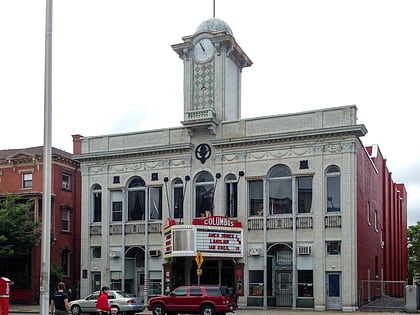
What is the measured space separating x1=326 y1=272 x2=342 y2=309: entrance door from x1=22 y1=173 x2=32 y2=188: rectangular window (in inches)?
926

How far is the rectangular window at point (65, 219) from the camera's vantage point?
47688 millimetres

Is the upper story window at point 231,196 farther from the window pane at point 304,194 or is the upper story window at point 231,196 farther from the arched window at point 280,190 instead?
the window pane at point 304,194

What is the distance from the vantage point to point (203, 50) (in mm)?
41375

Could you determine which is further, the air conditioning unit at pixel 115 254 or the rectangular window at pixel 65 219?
the rectangular window at pixel 65 219

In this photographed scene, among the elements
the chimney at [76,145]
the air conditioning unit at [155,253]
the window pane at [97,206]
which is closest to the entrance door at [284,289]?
the air conditioning unit at [155,253]

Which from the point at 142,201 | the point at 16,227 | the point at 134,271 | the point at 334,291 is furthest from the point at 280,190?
the point at 16,227

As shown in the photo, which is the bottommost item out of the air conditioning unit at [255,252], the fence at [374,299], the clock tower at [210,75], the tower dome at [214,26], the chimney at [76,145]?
the fence at [374,299]

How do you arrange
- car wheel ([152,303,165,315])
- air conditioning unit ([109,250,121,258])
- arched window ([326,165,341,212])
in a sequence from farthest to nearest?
air conditioning unit ([109,250,121,258]), arched window ([326,165,341,212]), car wheel ([152,303,165,315])

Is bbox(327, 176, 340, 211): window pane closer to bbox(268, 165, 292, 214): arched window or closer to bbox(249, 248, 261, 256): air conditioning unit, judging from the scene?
bbox(268, 165, 292, 214): arched window

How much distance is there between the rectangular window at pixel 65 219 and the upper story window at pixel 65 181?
1.72 metres

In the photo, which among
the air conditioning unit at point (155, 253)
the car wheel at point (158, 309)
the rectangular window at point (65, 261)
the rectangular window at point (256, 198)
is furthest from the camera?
the rectangular window at point (65, 261)

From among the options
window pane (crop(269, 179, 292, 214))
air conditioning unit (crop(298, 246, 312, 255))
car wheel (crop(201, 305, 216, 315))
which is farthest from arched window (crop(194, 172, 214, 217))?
car wheel (crop(201, 305, 216, 315))

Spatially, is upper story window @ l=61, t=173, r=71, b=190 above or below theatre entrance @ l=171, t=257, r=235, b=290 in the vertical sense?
above

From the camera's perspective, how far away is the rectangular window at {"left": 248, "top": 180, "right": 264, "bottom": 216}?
38062 millimetres
